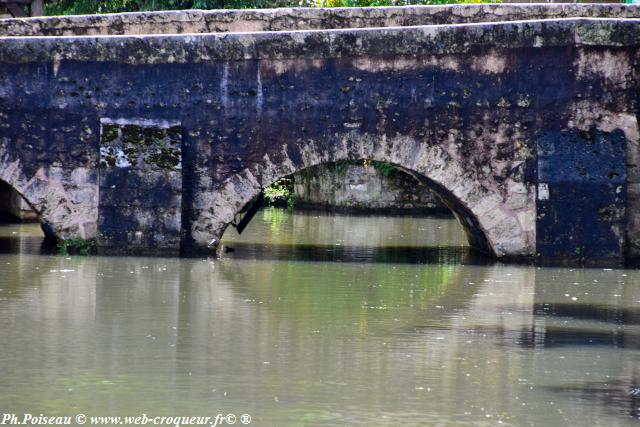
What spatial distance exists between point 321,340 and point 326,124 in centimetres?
484

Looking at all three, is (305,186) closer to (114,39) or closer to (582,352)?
(114,39)

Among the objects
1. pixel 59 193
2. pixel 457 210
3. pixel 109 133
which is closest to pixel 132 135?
pixel 109 133

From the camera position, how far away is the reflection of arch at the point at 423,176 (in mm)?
12398

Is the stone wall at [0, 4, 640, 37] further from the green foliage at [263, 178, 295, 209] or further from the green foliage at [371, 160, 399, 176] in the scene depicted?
the green foliage at [263, 178, 295, 209]

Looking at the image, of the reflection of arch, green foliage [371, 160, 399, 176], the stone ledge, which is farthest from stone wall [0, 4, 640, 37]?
green foliage [371, 160, 399, 176]

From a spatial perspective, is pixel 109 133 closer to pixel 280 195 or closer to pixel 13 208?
pixel 13 208

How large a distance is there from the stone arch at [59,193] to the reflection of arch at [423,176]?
120cm

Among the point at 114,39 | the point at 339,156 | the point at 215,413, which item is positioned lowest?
the point at 215,413

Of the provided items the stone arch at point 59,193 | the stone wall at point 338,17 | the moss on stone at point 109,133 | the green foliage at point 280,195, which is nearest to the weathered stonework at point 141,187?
the moss on stone at point 109,133

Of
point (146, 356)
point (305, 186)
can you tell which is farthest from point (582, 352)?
point (305, 186)

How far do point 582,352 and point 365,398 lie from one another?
2040mm

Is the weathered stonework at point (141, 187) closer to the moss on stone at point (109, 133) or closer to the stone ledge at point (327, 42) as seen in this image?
the moss on stone at point (109, 133)

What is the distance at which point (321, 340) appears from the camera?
26.1 ft

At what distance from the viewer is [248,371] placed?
22.7 feet
